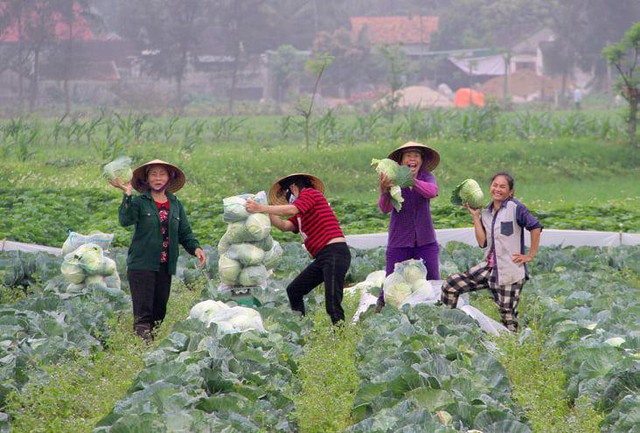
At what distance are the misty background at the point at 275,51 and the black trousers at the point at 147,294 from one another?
78.4ft

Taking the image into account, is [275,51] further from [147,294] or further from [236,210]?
[147,294]

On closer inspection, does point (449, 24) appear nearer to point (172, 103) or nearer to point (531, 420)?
point (172, 103)

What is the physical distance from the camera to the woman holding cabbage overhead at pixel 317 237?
772 cm

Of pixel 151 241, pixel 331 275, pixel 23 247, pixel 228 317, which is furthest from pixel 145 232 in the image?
pixel 23 247

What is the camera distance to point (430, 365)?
5809 millimetres

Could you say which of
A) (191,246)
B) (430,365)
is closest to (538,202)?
(191,246)

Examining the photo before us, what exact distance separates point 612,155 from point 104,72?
24.3 metres

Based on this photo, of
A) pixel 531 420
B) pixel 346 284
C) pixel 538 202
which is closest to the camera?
pixel 531 420

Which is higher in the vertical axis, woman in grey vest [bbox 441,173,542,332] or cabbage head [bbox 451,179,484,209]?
cabbage head [bbox 451,179,484,209]

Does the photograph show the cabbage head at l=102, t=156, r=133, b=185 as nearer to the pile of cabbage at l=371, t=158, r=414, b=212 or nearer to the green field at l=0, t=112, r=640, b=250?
the pile of cabbage at l=371, t=158, r=414, b=212

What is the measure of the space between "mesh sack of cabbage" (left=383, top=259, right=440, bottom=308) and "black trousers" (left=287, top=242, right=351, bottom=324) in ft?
1.51

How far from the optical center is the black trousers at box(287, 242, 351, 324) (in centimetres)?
772

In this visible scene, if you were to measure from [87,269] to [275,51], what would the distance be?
39.1 m

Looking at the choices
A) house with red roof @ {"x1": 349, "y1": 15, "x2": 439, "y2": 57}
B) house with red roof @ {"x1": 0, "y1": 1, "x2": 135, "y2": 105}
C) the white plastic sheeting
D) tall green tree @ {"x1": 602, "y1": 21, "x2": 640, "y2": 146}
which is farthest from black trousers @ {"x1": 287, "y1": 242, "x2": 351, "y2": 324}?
house with red roof @ {"x1": 349, "y1": 15, "x2": 439, "y2": 57}
